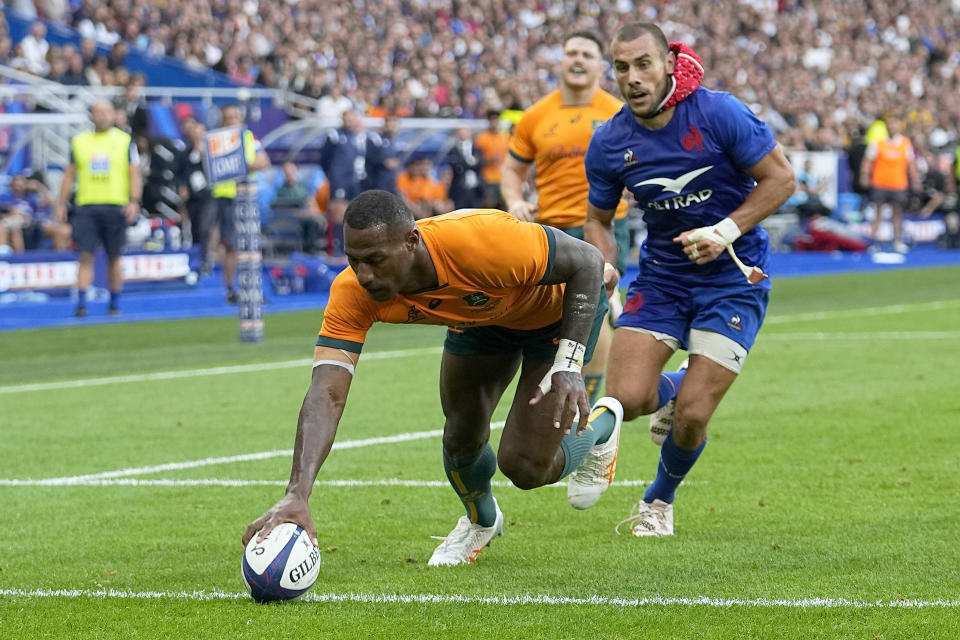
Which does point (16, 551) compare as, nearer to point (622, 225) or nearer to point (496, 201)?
point (622, 225)

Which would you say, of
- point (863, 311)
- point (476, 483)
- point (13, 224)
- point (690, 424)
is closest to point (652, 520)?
point (690, 424)

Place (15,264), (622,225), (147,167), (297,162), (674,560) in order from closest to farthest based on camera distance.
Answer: (674,560) < (622,225) < (15,264) < (147,167) < (297,162)

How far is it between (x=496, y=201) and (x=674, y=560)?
18.3 metres

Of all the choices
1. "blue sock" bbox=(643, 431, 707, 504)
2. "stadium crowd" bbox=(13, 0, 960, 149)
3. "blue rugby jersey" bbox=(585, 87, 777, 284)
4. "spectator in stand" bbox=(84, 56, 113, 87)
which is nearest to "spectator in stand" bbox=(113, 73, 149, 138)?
"spectator in stand" bbox=(84, 56, 113, 87)

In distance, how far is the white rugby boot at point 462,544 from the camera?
20.6ft

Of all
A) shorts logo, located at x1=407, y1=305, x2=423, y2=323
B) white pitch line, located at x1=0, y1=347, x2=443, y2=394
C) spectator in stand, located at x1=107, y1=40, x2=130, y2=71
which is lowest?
white pitch line, located at x1=0, y1=347, x2=443, y2=394

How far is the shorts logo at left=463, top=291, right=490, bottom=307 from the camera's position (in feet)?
18.5

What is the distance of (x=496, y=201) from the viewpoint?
24.2 meters

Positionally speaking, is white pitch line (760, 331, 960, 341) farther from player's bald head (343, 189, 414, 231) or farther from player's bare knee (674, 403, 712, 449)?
player's bald head (343, 189, 414, 231)

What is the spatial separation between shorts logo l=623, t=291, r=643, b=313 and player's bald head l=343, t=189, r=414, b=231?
2168 mm

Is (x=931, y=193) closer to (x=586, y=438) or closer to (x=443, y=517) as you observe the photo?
(x=443, y=517)

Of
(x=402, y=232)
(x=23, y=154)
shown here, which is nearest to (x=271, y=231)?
(x=23, y=154)

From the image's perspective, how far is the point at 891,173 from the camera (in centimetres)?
3025

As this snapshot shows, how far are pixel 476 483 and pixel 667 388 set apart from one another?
1.26 meters
